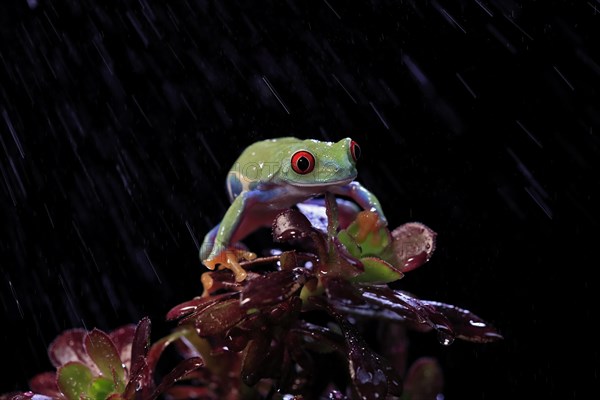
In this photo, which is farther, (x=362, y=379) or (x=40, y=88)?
(x=40, y=88)

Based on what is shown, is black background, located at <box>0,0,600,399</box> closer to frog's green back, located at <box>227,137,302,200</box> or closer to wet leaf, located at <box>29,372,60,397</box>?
frog's green back, located at <box>227,137,302,200</box>

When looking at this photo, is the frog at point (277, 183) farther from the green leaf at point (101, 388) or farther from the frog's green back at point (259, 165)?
the green leaf at point (101, 388)

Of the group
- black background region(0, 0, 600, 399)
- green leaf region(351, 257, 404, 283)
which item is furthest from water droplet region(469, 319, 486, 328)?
black background region(0, 0, 600, 399)

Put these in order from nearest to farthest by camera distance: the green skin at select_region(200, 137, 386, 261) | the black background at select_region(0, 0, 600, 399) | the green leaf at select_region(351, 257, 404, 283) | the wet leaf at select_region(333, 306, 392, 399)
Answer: the wet leaf at select_region(333, 306, 392, 399), the green leaf at select_region(351, 257, 404, 283), the green skin at select_region(200, 137, 386, 261), the black background at select_region(0, 0, 600, 399)

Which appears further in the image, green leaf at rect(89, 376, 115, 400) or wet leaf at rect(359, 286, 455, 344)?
green leaf at rect(89, 376, 115, 400)

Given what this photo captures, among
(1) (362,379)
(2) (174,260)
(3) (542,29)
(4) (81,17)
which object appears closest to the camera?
(1) (362,379)

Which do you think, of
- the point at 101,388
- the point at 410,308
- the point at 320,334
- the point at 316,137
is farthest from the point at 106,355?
the point at 316,137

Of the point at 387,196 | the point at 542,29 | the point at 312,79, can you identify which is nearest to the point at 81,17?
the point at 312,79

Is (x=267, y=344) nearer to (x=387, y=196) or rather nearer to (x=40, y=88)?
(x=387, y=196)
